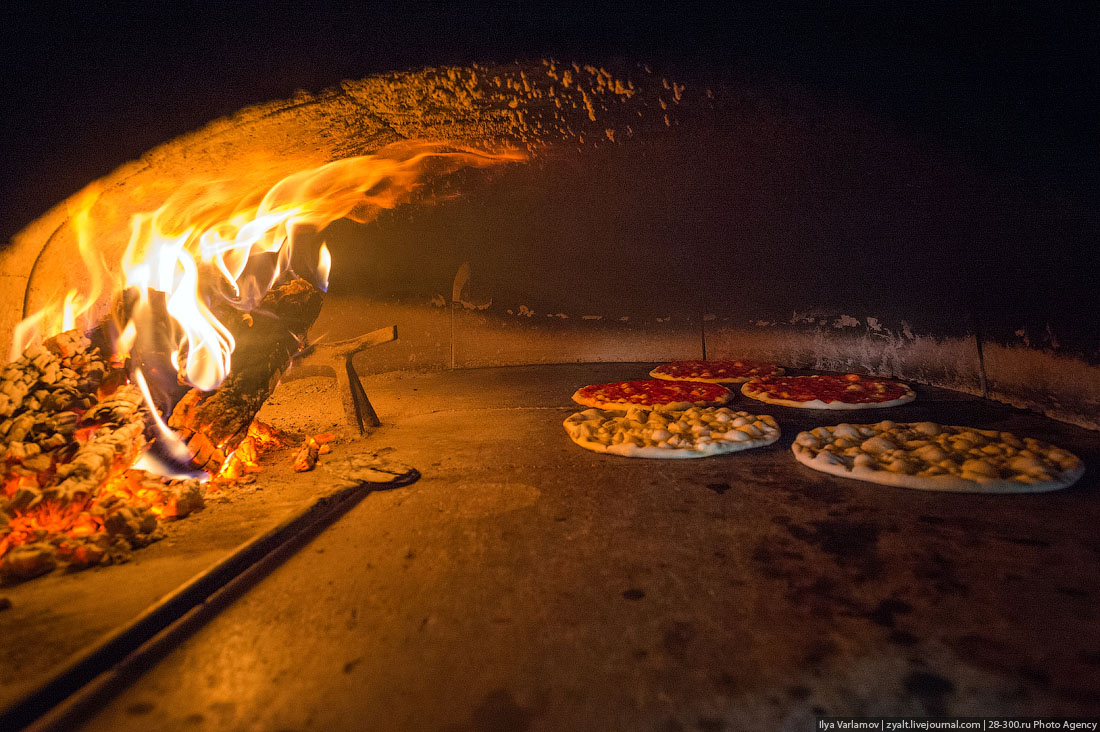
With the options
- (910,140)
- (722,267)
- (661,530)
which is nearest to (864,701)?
(661,530)

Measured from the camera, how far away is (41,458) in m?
2.90

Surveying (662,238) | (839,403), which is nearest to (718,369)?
(839,403)

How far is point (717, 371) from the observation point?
640 cm

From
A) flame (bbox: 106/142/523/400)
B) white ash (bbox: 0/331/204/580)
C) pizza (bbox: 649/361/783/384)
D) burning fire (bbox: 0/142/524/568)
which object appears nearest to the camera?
white ash (bbox: 0/331/204/580)

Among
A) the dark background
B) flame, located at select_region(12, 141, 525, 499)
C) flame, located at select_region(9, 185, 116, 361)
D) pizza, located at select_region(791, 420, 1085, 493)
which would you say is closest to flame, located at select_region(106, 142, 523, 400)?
flame, located at select_region(12, 141, 525, 499)

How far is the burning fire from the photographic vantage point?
277 centimetres

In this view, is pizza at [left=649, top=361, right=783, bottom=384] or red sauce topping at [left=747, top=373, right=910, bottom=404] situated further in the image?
pizza at [left=649, top=361, right=783, bottom=384]

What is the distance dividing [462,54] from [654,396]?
3.10 m

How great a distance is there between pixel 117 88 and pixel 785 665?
3878mm

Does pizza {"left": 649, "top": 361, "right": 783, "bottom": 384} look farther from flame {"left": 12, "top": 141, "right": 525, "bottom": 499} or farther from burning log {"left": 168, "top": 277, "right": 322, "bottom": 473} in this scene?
burning log {"left": 168, "top": 277, "right": 322, "bottom": 473}

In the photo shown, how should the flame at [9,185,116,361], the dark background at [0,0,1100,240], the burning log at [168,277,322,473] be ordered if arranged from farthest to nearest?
the burning log at [168,277,322,473] → the flame at [9,185,116,361] → the dark background at [0,0,1100,240]

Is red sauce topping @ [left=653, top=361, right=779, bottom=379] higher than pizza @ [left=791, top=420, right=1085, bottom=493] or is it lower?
Answer: lower

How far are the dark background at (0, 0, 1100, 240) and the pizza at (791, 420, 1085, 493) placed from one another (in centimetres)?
155

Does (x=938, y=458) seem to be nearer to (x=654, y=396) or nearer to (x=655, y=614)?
(x=655, y=614)
